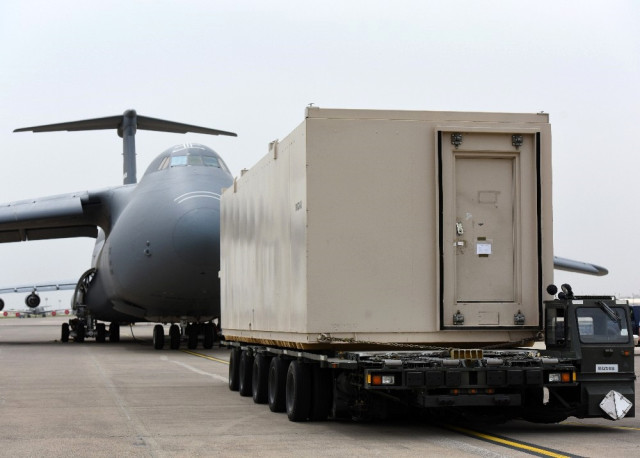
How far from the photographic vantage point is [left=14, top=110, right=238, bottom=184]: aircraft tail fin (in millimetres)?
40875

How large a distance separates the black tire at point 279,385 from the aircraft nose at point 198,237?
1324 centimetres

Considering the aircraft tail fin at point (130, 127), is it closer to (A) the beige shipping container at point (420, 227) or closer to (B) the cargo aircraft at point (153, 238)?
(B) the cargo aircraft at point (153, 238)

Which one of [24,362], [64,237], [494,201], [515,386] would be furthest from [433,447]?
[64,237]

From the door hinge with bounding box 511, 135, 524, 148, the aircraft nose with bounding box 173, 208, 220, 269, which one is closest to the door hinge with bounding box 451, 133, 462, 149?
the door hinge with bounding box 511, 135, 524, 148

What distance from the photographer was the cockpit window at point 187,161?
30.0 meters

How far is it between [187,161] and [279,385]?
57.4 ft

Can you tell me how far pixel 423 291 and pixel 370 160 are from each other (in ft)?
4.97

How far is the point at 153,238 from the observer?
90.6 ft

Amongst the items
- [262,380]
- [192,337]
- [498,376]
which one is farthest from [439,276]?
[192,337]

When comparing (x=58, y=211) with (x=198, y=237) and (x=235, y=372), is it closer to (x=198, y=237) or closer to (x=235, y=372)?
(x=198, y=237)

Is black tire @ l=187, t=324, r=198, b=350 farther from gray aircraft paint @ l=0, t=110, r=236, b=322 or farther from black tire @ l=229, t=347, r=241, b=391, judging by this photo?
black tire @ l=229, t=347, r=241, b=391

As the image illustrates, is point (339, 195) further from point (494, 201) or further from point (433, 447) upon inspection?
point (433, 447)

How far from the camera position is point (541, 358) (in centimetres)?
1092

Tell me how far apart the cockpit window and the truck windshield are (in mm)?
19817
